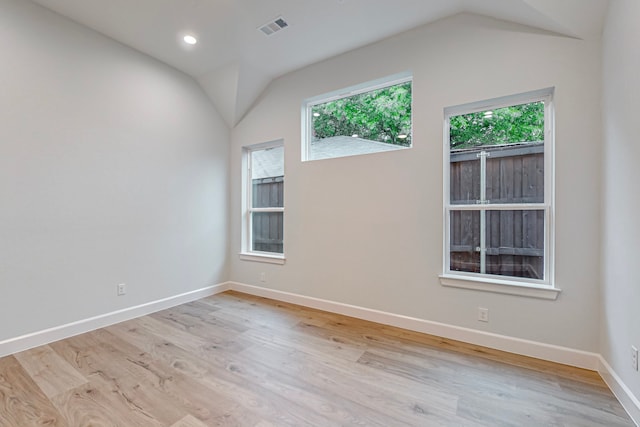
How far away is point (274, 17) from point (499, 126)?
2.27 m

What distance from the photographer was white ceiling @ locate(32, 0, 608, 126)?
2086 mm

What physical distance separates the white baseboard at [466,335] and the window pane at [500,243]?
532 millimetres

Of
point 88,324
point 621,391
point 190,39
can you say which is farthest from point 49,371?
point 621,391

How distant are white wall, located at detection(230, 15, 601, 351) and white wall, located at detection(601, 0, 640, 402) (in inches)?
5.6

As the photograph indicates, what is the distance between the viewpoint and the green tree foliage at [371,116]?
290 centimetres

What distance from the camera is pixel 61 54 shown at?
2.55 metres

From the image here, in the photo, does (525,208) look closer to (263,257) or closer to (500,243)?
(500,243)

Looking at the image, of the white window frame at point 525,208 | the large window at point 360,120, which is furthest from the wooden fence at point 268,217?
the white window frame at point 525,208

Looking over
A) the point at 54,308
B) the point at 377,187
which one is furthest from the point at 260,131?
the point at 54,308

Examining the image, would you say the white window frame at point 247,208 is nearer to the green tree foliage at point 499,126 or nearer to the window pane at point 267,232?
the window pane at point 267,232

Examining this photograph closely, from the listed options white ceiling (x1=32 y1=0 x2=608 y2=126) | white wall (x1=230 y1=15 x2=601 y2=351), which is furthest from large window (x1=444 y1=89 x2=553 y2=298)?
white ceiling (x1=32 y1=0 x2=608 y2=126)

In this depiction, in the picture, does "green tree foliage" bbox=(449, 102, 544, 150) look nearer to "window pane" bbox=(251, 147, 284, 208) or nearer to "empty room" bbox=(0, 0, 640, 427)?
"empty room" bbox=(0, 0, 640, 427)

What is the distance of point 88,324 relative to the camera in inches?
106

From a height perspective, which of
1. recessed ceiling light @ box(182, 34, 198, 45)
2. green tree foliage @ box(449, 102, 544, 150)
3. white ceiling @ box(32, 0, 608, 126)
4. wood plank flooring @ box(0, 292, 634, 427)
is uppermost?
recessed ceiling light @ box(182, 34, 198, 45)
